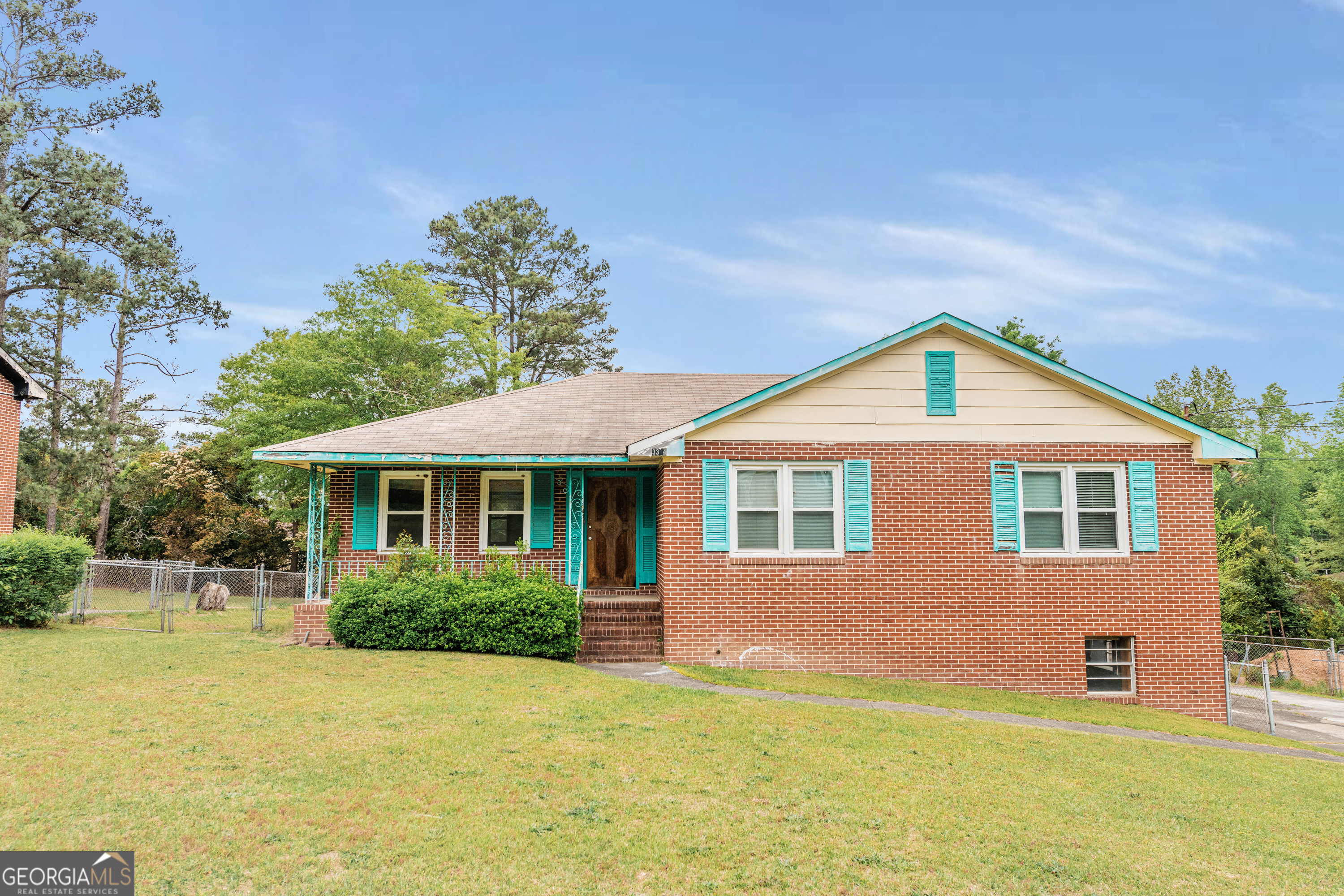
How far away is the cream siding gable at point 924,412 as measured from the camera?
1158 centimetres

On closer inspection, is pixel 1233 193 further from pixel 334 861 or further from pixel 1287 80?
pixel 334 861

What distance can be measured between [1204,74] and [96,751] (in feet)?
110

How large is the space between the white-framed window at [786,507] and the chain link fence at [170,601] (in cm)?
1011

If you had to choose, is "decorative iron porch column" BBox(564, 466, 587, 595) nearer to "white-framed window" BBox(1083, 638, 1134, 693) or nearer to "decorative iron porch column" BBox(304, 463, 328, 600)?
"decorative iron porch column" BBox(304, 463, 328, 600)

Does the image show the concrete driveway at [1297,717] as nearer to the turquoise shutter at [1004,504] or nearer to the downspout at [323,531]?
the turquoise shutter at [1004,504]

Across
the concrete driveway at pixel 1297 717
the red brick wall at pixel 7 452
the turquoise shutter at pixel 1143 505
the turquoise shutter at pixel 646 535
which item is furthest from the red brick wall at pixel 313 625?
the concrete driveway at pixel 1297 717

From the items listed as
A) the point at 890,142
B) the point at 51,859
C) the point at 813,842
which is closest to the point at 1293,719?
the point at 813,842

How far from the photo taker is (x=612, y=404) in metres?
16.2

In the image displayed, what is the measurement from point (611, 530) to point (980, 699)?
6935 millimetres

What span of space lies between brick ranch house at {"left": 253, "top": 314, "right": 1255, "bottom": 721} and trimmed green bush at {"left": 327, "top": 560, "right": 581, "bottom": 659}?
80cm

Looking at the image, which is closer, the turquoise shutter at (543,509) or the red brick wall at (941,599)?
the red brick wall at (941,599)

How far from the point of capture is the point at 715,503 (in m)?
11.4

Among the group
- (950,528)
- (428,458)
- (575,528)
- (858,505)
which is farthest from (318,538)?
(950,528)

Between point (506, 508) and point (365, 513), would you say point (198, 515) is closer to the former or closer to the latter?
point (365, 513)
